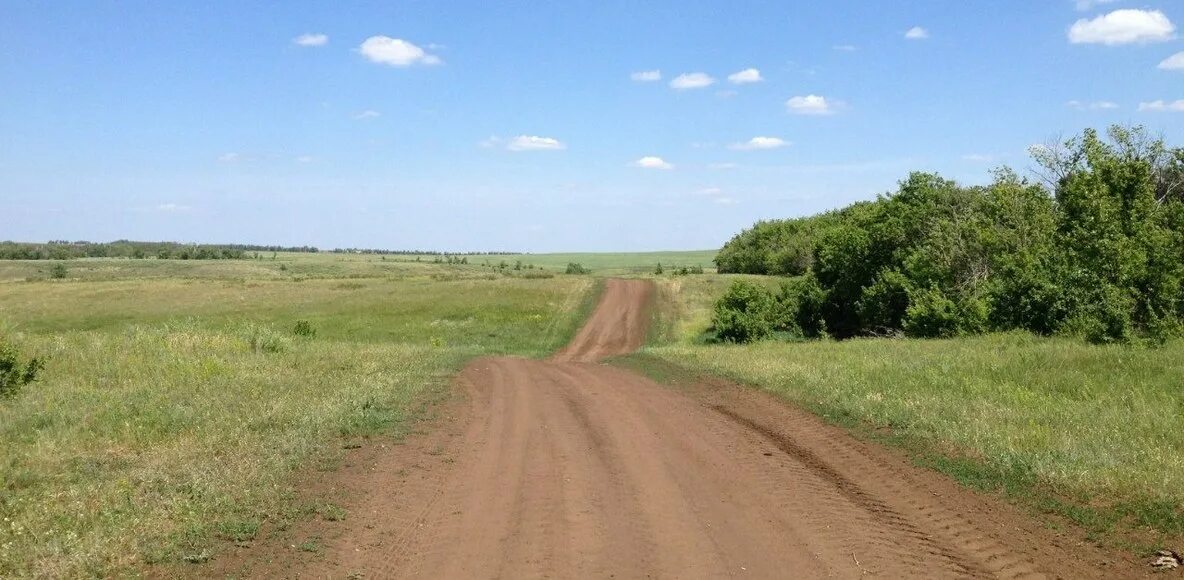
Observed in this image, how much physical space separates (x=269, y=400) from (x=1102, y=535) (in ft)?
43.0

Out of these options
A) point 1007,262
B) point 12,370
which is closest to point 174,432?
point 12,370

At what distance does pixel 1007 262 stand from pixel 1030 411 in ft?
71.2

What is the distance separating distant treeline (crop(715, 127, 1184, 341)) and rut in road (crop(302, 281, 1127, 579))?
17.5 metres

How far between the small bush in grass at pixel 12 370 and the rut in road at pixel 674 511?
33.1ft

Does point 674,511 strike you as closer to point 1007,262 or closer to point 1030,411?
point 1030,411

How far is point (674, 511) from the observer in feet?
27.8

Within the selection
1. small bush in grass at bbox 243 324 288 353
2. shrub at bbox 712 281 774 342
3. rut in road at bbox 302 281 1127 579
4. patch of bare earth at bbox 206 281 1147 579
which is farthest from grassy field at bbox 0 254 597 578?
shrub at bbox 712 281 774 342

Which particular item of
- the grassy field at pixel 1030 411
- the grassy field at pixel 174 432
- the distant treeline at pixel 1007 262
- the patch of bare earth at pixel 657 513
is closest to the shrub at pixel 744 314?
the distant treeline at pixel 1007 262

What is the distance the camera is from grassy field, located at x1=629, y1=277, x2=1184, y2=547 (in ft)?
27.9

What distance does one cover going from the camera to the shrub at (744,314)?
41.3 metres

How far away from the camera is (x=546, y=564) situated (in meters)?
6.89

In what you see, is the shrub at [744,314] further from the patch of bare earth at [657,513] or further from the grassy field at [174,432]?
the patch of bare earth at [657,513]

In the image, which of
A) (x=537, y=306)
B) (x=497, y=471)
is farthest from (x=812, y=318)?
(x=497, y=471)

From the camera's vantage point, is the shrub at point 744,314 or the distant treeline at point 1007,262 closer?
the distant treeline at point 1007,262
